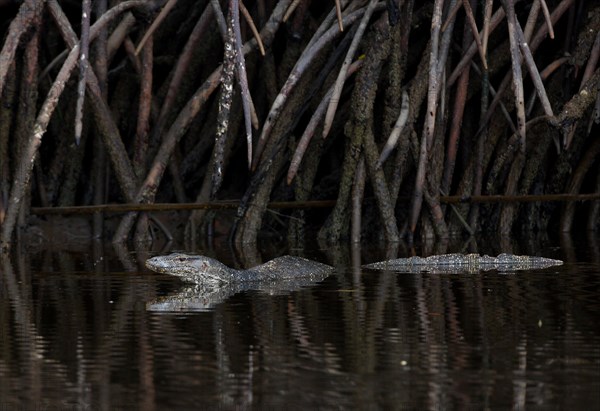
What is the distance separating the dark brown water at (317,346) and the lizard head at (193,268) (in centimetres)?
13

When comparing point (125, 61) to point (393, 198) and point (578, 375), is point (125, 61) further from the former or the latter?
point (578, 375)

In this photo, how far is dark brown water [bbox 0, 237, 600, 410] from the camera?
448cm

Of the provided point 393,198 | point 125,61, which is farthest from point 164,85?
point 393,198

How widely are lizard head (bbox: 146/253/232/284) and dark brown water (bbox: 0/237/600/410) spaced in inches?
5.0

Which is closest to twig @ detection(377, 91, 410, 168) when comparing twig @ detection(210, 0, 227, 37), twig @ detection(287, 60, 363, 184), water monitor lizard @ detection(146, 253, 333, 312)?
twig @ detection(287, 60, 363, 184)

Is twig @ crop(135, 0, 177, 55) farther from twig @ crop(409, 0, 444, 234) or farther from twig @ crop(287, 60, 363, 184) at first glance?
twig @ crop(409, 0, 444, 234)

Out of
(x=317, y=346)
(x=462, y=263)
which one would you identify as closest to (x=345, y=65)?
(x=462, y=263)

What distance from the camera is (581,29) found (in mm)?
11922

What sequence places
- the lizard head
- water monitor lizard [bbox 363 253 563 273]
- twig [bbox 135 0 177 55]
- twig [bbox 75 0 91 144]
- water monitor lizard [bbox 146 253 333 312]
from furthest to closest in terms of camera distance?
1. twig [bbox 135 0 177 55]
2. twig [bbox 75 0 91 144]
3. water monitor lizard [bbox 363 253 563 273]
4. the lizard head
5. water monitor lizard [bbox 146 253 333 312]

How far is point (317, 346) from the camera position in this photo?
5465mm

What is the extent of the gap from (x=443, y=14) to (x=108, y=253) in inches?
133

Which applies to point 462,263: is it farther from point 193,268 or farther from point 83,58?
point 83,58

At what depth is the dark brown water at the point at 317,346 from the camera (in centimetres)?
448

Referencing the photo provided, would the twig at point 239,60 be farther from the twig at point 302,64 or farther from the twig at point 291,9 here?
the twig at point 291,9
